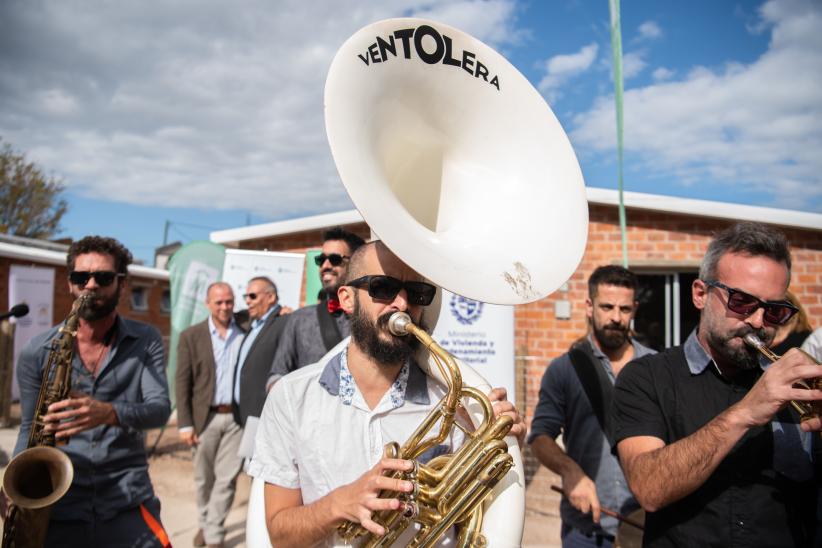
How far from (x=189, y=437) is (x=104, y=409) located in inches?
112

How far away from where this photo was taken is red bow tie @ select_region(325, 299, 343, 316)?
10.6ft

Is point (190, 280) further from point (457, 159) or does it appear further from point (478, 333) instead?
point (457, 159)

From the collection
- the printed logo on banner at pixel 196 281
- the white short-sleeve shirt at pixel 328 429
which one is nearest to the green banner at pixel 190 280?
the printed logo on banner at pixel 196 281

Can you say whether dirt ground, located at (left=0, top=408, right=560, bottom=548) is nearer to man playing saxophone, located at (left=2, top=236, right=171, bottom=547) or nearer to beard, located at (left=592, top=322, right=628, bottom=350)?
beard, located at (left=592, top=322, right=628, bottom=350)

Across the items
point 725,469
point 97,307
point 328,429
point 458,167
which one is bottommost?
point 725,469

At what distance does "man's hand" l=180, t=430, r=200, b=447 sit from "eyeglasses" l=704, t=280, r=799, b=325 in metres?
4.66

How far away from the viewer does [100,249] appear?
2.92 meters

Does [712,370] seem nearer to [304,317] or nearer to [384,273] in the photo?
[384,273]

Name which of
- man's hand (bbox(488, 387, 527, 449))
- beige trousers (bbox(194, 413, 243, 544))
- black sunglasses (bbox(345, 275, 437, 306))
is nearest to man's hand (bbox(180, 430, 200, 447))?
beige trousers (bbox(194, 413, 243, 544))

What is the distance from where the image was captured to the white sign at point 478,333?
18.6 feet

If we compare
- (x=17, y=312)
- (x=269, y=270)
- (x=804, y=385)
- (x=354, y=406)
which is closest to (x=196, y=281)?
(x=269, y=270)

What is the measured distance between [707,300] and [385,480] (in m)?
1.29

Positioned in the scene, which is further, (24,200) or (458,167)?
(24,200)

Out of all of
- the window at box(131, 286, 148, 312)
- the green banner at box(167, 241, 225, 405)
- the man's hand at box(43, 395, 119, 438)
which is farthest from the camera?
the window at box(131, 286, 148, 312)
